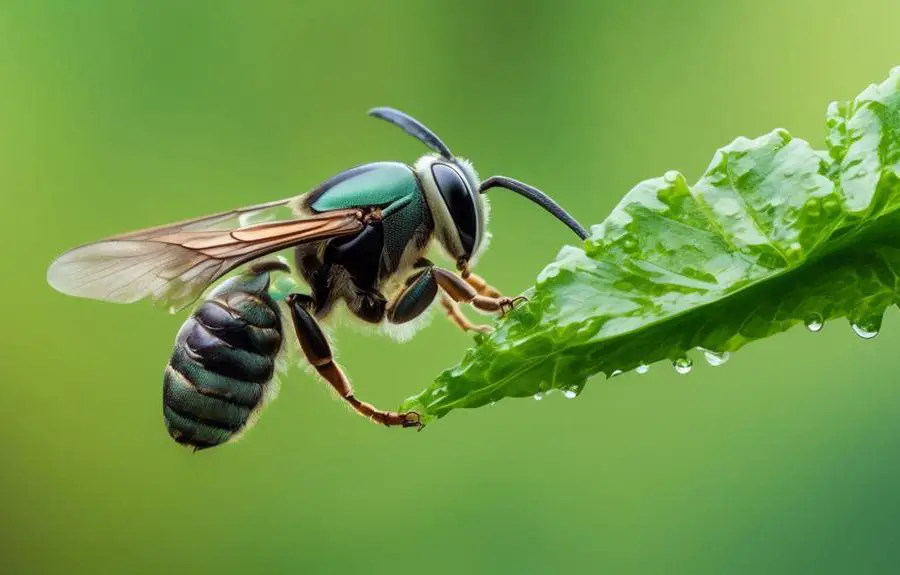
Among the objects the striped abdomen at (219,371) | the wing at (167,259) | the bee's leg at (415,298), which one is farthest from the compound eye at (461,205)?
the striped abdomen at (219,371)

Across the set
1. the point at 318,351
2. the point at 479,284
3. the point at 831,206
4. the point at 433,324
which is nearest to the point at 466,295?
the point at 479,284

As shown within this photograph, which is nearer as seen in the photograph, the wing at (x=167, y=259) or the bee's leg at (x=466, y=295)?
the bee's leg at (x=466, y=295)

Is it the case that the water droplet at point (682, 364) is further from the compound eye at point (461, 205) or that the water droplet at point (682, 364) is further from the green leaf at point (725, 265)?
the compound eye at point (461, 205)

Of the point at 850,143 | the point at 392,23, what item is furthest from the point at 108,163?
the point at 850,143

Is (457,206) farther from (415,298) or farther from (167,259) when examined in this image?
(167,259)

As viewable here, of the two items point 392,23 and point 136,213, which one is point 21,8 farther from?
point 392,23

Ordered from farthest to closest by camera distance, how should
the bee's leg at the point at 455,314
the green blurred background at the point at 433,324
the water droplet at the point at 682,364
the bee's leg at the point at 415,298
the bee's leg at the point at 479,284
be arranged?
the green blurred background at the point at 433,324 < the bee's leg at the point at 455,314 < the bee's leg at the point at 479,284 < the bee's leg at the point at 415,298 < the water droplet at the point at 682,364
